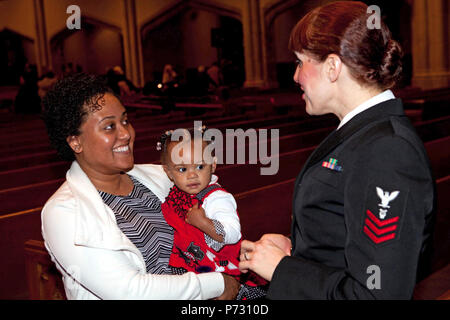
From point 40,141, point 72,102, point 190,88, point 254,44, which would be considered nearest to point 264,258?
A: point 72,102

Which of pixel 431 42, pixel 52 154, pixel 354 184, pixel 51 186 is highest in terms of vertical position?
pixel 431 42

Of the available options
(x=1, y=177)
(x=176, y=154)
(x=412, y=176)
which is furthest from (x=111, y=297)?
(x=1, y=177)

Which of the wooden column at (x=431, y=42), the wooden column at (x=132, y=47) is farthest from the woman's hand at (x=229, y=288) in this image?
the wooden column at (x=132, y=47)

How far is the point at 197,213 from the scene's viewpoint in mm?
1768

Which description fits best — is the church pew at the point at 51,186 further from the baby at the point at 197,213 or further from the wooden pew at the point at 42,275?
the baby at the point at 197,213

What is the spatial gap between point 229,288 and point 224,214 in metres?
0.26

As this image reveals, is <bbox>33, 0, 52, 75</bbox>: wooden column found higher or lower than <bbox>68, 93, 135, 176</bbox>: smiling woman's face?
higher

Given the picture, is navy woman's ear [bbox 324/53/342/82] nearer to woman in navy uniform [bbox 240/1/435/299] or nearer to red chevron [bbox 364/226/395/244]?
woman in navy uniform [bbox 240/1/435/299]

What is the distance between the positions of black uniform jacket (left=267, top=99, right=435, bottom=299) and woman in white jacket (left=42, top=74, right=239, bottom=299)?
0.47 metres

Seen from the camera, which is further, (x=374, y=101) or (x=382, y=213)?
(x=374, y=101)

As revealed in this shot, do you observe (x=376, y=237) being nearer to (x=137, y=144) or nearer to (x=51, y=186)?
(x=51, y=186)

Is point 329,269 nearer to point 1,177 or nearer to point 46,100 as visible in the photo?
point 46,100

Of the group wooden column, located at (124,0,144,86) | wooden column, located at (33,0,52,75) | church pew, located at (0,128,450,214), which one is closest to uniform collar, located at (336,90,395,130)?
church pew, located at (0,128,450,214)

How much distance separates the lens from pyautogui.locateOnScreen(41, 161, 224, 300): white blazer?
1.50 metres
